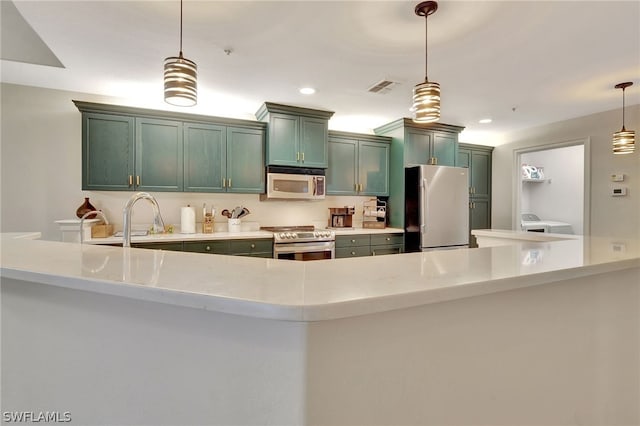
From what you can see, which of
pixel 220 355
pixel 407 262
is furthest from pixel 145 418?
pixel 407 262

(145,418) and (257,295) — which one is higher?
(257,295)

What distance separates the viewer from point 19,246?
49.3 inches

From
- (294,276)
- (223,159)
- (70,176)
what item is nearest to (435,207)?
(223,159)

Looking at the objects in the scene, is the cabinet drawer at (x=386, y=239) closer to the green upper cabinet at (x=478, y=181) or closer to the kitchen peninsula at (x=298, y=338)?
the green upper cabinet at (x=478, y=181)

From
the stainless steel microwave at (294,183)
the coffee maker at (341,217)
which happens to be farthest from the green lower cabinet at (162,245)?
the coffee maker at (341,217)

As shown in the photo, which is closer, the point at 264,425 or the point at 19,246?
the point at 264,425

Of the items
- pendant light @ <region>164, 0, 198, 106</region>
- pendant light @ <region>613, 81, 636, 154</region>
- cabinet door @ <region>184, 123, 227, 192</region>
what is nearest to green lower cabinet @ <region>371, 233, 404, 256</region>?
cabinet door @ <region>184, 123, 227, 192</region>

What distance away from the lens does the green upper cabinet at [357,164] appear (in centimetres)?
400

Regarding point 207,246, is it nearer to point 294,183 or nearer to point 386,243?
point 294,183

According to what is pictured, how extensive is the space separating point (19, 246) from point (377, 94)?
2.95 metres

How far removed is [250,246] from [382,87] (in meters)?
2.07

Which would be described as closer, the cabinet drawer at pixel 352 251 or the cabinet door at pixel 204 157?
the cabinet door at pixel 204 157

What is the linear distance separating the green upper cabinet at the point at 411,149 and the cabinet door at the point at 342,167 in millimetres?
562

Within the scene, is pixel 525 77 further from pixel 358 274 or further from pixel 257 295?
pixel 257 295
